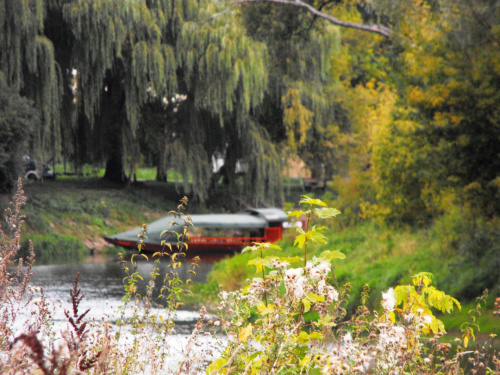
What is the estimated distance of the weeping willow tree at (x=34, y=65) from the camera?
69.1 ft

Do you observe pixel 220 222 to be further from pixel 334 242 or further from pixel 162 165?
pixel 334 242

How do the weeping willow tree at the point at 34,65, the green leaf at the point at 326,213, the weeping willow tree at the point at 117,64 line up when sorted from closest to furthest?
the green leaf at the point at 326,213, the weeping willow tree at the point at 34,65, the weeping willow tree at the point at 117,64

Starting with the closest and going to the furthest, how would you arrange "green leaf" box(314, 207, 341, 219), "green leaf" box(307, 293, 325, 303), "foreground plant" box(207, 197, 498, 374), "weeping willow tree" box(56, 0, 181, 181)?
"foreground plant" box(207, 197, 498, 374) < "green leaf" box(307, 293, 325, 303) < "green leaf" box(314, 207, 341, 219) < "weeping willow tree" box(56, 0, 181, 181)

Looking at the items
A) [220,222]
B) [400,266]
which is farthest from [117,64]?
[400,266]

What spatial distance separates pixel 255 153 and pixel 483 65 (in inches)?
652

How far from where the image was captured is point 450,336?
33.6 ft

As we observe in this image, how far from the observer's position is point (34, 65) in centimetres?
2147

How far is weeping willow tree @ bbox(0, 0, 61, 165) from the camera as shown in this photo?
21.0m

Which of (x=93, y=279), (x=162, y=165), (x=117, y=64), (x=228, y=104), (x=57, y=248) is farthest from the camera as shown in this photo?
(x=162, y=165)

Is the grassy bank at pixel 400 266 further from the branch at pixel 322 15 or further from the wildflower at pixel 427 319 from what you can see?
the branch at pixel 322 15

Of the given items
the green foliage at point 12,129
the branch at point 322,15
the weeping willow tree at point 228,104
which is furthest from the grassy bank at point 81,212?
Result: the branch at point 322,15

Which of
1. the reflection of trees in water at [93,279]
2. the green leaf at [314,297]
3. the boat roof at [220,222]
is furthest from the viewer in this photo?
the boat roof at [220,222]

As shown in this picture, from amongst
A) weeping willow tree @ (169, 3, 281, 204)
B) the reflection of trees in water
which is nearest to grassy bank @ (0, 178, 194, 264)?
the reflection of trees in water

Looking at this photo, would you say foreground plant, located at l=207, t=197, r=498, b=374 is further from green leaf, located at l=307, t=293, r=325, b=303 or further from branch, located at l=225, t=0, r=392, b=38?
branch, located at l=225, t=0, r=392, b=38
